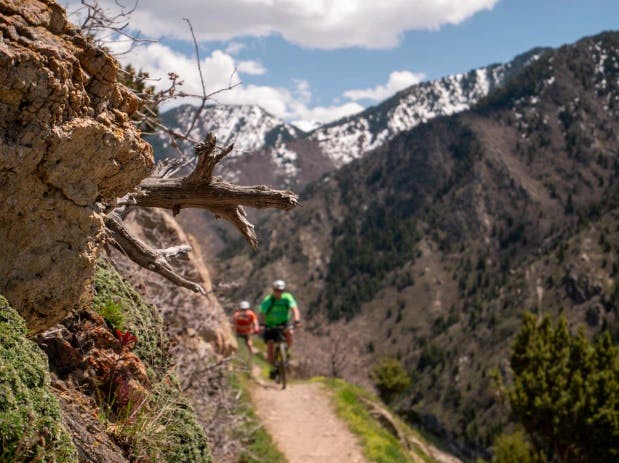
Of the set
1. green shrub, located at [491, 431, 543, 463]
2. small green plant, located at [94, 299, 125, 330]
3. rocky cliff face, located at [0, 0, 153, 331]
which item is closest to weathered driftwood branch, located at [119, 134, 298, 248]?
small green plant, located at [94, 299, 125, 330]

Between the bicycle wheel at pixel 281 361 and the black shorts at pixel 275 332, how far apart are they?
155 mm

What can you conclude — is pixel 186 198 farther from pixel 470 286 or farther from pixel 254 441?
pixel 470 286

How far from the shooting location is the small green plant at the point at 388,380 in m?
53.3

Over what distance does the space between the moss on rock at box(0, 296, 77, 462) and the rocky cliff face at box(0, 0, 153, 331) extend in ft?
1.67

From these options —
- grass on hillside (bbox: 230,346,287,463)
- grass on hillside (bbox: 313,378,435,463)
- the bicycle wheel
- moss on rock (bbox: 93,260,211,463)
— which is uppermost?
moss on rock (bbox: 93,260,211,463)

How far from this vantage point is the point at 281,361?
12.2 meters

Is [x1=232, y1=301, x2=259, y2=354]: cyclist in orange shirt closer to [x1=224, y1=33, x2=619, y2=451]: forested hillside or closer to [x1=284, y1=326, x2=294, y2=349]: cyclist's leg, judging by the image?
[x1=284, y1=326, x2=294, y2=349]: cyclist's leg

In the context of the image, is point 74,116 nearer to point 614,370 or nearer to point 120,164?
point 120,164

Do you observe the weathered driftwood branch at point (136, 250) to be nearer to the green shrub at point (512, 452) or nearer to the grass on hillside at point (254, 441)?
the grass on hillside at point (254, 441)

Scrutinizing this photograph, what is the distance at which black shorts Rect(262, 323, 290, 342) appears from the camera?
1165 cm

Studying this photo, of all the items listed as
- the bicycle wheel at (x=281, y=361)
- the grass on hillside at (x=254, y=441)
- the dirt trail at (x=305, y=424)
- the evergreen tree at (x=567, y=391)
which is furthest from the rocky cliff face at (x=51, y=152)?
the evergreen tree at (x=567, y=391)

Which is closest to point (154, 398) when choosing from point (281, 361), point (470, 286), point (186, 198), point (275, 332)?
point (186, 198)

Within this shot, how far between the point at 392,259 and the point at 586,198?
66.1 m

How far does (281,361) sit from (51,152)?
9483 millimetres
